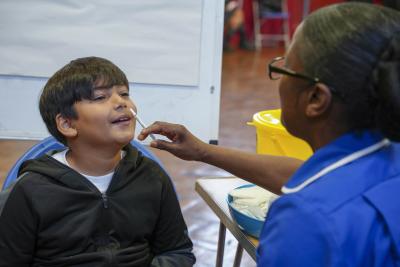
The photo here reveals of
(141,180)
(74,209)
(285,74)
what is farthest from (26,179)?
(285,74)

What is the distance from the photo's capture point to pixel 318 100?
38.6 inches

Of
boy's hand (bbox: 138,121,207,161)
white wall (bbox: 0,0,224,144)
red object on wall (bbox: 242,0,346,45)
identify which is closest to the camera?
boy's hand (bbox: 138,121,207,161)

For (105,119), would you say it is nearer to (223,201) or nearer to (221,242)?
(223,201)

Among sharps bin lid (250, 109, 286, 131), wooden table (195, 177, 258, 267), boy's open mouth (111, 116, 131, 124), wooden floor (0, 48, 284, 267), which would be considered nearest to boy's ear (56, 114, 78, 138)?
boy's open mouth (111, 116, 131, 124)

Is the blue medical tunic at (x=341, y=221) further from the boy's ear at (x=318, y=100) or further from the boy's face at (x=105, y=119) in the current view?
the boy's face at (x=105, y=119)

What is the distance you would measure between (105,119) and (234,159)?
1.20 ft

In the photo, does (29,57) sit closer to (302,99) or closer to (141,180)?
(141,180)

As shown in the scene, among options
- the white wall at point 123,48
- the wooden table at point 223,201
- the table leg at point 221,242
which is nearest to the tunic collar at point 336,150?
the wooden table at point 223,201

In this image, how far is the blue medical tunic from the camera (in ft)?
2.89

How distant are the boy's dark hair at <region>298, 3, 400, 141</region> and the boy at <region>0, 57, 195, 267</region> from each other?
690mm

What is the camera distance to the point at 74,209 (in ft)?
5.03

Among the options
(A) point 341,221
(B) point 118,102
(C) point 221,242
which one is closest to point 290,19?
(C) point 221,242

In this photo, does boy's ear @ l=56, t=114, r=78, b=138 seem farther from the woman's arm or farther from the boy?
the woman's arm

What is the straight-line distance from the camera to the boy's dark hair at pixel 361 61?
Result: 0.92 meters
